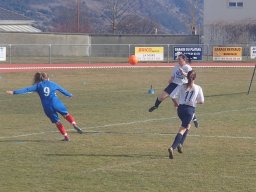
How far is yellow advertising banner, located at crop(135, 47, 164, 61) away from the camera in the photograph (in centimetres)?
5550

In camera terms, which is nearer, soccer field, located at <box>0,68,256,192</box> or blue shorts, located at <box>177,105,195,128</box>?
soccer field, located at <box>0,68,256,192</box>

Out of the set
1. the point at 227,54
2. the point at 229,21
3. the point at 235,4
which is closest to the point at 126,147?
the point at 227,54

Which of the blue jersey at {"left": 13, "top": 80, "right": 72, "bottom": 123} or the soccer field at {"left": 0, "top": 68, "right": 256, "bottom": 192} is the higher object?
the blue jersey at {"left": 13, "top": 80, "right": 72, "bottom": 123}

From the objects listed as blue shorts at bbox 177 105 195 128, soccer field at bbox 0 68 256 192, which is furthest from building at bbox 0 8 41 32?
blue shorts at bbox 177 105 195 128

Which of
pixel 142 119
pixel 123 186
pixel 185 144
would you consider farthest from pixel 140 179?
pixel 142 119

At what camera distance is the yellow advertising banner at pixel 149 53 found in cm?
5550

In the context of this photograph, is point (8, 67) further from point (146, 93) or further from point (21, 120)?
point (21, 120)

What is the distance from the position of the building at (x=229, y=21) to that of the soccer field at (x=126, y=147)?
2054 inches

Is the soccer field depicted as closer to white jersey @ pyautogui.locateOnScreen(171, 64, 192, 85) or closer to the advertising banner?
white jersey @ pyautogui.locateOnScreen(171, 64, 192, 85)

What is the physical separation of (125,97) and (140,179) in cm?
1631

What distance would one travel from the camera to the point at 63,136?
701 inches

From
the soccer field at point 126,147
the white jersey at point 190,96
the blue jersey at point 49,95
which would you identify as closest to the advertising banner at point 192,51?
the soccer field at point 126,147

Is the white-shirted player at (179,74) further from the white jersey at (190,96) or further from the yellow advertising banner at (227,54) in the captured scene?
the yellow advertising banner at (227,54)

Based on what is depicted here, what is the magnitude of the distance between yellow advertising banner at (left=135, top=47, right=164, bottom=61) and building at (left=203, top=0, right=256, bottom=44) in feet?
84.3
